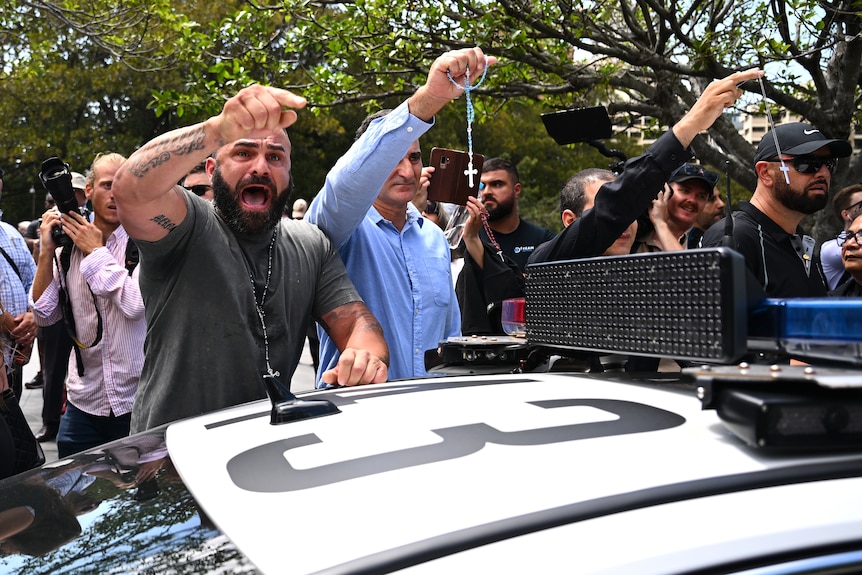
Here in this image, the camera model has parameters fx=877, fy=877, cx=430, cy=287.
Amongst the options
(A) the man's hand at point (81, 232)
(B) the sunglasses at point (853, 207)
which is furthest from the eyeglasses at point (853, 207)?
(A) the man's hand at point (81, 232)

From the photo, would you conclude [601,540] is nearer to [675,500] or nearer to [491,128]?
[675,500]

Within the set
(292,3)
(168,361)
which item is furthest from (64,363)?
(168,361)

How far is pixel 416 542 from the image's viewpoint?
43.6 inches

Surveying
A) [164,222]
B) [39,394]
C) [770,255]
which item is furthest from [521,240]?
[39,394]

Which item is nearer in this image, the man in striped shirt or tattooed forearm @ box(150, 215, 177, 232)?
tattooed forearm @ box(150, 215, 177, 232)

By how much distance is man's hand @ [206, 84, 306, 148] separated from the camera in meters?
2.37

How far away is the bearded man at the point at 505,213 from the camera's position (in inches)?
238

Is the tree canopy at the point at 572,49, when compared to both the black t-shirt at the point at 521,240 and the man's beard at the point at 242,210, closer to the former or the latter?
the black t-shirt at the point at 521,240

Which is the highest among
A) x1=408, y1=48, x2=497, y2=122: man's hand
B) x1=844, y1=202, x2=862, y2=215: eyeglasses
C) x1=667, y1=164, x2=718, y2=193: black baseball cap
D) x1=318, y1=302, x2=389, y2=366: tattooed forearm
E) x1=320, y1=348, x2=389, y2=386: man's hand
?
x1=408, y1=48, x2=497, y2=122: man's hand

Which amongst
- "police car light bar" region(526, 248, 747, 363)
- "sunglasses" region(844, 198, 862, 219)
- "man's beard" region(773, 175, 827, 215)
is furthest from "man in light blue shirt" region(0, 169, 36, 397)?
"sunglasses" region(844, 198, 862, 219)

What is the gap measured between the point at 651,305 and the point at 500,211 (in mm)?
4396

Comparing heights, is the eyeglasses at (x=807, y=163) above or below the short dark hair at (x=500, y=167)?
below

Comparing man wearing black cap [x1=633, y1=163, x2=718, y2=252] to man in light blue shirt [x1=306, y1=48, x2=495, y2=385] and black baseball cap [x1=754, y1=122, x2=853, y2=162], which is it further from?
man in light blue shirt [x1=306, y1=48, x2=495, y2=385]

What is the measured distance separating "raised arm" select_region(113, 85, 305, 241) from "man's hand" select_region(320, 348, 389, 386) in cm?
67
